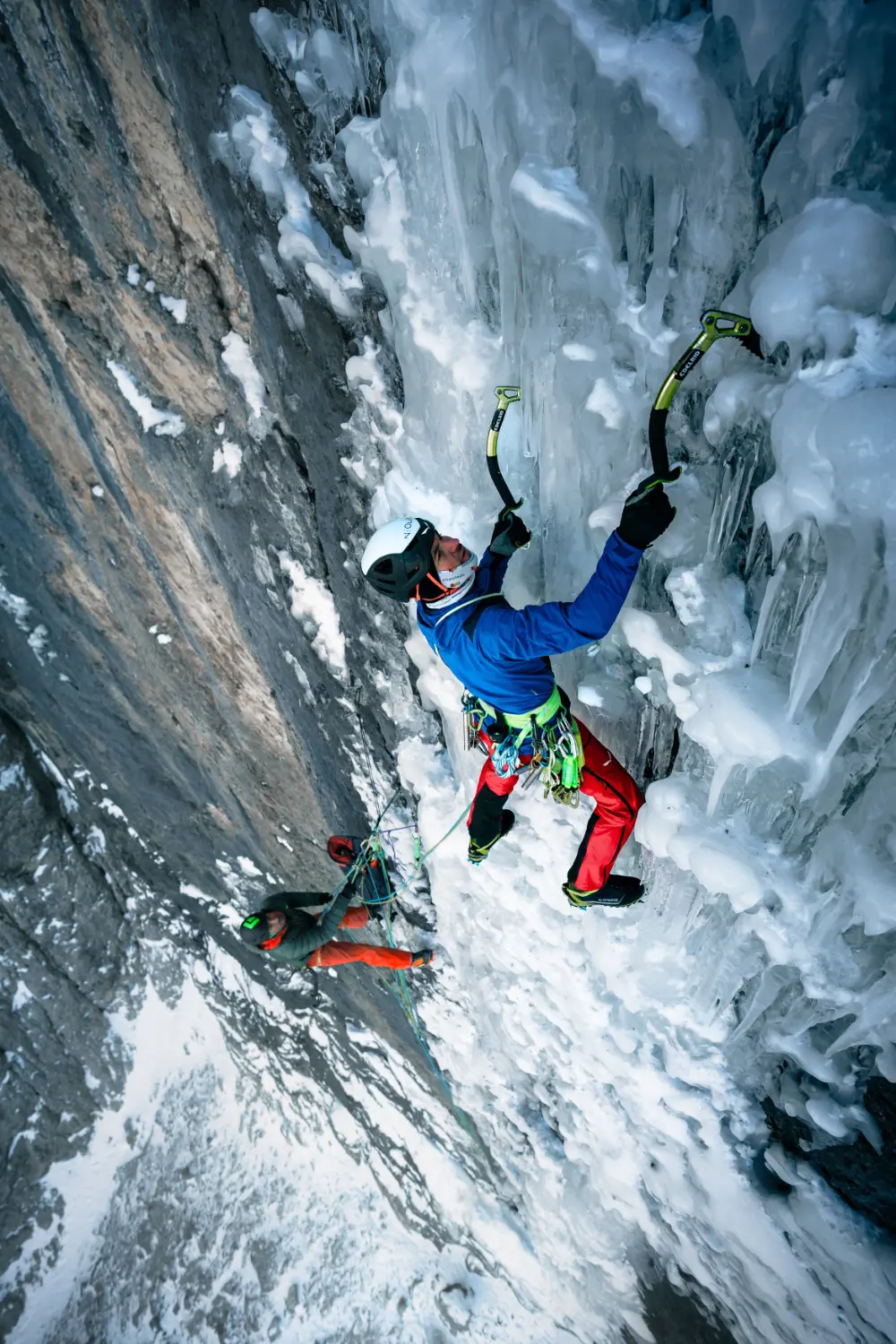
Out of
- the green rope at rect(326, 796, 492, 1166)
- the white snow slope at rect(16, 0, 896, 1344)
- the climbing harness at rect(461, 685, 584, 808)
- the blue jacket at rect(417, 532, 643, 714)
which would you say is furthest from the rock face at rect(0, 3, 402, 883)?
the climbing harness at rect(461, 685, 584, 808)

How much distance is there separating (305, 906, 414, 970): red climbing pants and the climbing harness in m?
2.87

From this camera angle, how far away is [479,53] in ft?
5.67

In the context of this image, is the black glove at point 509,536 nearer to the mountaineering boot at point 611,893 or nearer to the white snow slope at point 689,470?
the white snow slope at point 689,470

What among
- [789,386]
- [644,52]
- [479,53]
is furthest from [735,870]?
[479,53]

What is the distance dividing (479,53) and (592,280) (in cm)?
62

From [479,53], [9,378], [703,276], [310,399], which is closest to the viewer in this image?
[703,276]

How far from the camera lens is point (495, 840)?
10.0 ft

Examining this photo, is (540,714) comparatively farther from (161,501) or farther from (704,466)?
(161,501)

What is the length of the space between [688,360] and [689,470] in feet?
1.15

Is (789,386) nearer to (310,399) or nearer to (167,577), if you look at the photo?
(310,399)

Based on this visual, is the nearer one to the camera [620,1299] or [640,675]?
[640,675]

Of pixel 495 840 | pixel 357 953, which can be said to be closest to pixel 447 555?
pixel 495 840

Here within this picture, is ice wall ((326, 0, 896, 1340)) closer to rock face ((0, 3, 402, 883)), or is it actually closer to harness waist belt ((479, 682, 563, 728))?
harness waist belt ((479, 682, 563, 728))

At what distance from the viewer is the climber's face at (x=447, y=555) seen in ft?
7.39
